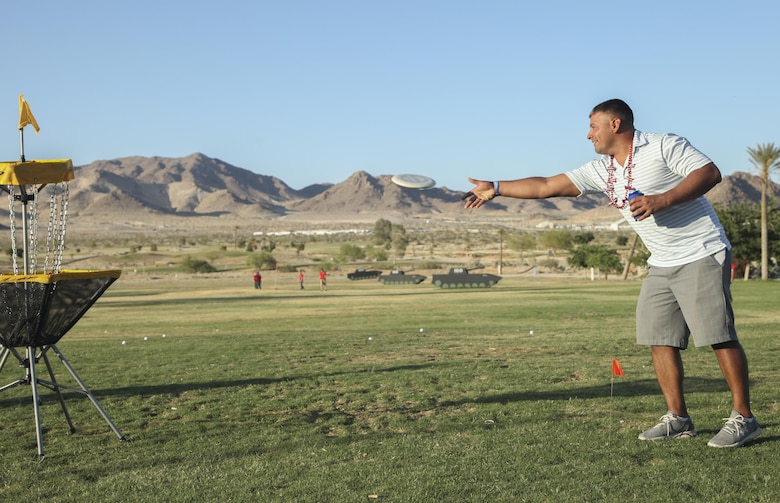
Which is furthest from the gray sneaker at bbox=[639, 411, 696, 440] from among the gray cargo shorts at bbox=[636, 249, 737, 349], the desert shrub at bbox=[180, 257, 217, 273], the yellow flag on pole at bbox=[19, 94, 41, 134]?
the desert shrub at bbox=[180, 257, 217, 273]

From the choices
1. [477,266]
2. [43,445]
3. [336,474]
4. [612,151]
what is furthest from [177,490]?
[477,266]

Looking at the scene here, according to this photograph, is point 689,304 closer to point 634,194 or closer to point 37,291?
point 634,194

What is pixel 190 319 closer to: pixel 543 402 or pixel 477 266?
pixel 543 402

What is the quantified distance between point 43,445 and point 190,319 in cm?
2159

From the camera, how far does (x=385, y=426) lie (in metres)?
7.43

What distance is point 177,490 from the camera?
215 inches

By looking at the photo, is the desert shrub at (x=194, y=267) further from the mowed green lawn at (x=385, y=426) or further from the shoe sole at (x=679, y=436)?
the shoe sole at (x=679, y=436)

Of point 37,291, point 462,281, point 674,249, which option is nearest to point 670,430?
point 674,249

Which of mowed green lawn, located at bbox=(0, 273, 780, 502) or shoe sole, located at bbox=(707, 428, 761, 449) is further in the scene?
shoe sole, located at bbox=(707, 428, 761, 449)

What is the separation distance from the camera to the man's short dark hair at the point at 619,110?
634 centimetres

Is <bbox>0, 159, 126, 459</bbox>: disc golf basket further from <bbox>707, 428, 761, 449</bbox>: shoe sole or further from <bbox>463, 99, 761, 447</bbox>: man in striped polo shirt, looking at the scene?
<bbox>707, 428, 761, 449</bbox>: shoe sole

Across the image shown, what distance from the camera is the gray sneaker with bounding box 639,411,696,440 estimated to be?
253 inches

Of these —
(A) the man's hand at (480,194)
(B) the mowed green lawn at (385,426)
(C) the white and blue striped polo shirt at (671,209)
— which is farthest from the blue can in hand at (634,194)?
(B) the mowed green lawn at (385,426)

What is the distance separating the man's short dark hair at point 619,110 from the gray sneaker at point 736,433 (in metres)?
2.22
